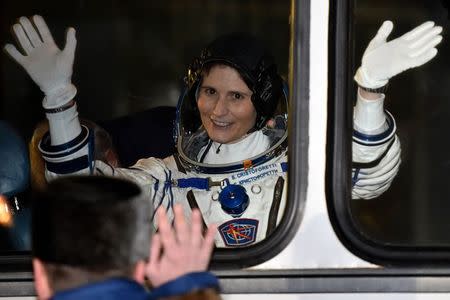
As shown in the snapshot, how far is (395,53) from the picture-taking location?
10.0 feet

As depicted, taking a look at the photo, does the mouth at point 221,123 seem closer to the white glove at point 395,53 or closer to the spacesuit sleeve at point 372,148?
the spacesuit sleeve at point 372,148

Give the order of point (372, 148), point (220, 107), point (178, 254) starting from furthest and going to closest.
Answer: point (220, 107) < point (372, 148) < point (178, 254)

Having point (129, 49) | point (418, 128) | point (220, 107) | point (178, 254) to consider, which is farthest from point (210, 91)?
point (129, 49)

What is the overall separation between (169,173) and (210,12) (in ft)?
10.6

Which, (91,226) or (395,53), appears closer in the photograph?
(91,226)

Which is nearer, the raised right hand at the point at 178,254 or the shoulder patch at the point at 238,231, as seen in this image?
the raised right hand at the point at 178,254

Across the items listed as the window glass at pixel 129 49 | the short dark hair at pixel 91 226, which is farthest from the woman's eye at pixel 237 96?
the short dark hair at pixel 91 226

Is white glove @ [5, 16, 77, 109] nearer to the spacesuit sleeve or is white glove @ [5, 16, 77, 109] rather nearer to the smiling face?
the smiling face

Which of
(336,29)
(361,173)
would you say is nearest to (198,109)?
(361,173)

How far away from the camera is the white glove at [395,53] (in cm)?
302

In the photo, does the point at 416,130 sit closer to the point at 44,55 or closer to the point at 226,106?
the point at 226,106

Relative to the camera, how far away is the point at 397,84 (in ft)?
16.8

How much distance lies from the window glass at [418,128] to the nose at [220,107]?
0.54m

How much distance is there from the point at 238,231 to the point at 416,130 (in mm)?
2174
